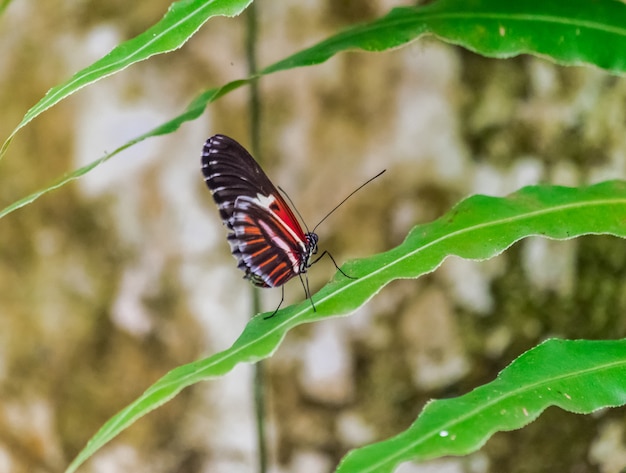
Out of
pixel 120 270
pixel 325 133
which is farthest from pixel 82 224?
pixel 325 133

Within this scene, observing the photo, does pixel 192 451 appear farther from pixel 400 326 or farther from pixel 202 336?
pixel 400 326

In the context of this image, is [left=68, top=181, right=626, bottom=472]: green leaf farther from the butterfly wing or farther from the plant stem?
the plant stem

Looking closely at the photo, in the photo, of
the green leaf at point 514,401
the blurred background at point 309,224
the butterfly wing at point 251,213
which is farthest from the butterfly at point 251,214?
the blurred background at point 309,224

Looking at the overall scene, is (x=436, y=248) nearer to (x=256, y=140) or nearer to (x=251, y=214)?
(x=251, y=214)

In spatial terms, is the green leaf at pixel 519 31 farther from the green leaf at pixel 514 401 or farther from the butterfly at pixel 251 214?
the green leaf at pixel 514 401

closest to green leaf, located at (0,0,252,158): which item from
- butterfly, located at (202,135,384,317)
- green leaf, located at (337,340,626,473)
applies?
butterfly, located at (202,135,384,317)

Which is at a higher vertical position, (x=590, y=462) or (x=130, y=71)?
(x=130, y=71)
